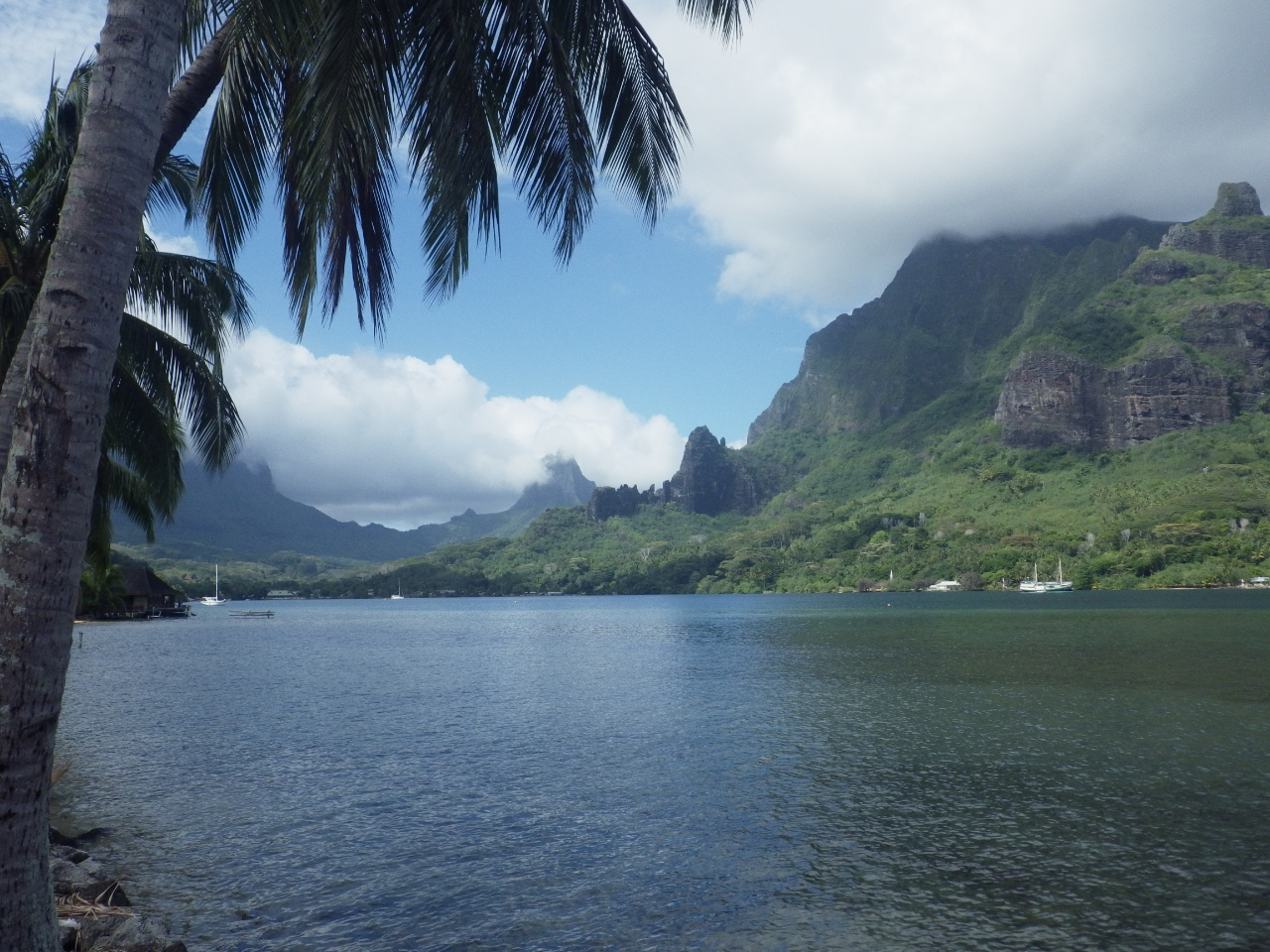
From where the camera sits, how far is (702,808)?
14555 mm

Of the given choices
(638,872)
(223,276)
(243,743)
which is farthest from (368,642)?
(638,872)

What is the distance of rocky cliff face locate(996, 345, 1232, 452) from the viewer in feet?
518

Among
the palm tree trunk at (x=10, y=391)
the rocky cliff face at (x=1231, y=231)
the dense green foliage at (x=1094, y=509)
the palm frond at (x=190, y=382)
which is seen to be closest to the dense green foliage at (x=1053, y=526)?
the dense green foliage at (x=1094, y=509)

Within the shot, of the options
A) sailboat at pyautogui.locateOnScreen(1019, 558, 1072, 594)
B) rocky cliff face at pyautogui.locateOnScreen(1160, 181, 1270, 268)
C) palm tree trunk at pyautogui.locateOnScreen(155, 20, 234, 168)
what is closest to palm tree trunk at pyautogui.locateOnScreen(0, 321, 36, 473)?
palm tree trunk at pyautogui.locateOnScreen(155, 20, 234, 168)

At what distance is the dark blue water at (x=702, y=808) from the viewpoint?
9766 mm

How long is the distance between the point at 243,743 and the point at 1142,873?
65.7ft

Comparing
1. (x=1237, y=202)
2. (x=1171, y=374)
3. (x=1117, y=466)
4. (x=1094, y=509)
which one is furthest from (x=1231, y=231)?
(x=1094, y=509)

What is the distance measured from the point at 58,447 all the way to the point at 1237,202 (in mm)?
250647

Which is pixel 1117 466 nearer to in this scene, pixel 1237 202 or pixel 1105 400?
pixel 1105 400

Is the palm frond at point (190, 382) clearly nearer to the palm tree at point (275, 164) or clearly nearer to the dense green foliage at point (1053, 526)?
the palm tree at point (275, 164)

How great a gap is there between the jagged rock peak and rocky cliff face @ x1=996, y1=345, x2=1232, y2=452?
6215cm

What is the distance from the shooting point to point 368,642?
206 feet

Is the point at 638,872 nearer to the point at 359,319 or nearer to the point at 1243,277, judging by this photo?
the point at 359,319

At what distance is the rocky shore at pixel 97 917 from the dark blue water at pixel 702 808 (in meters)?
0.86
